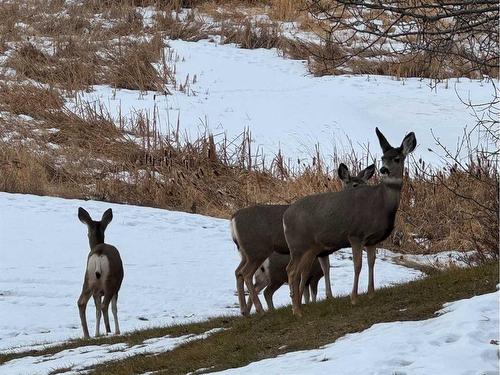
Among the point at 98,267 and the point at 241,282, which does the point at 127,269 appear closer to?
the point at 98,267

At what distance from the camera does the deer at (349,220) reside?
9.97 meters

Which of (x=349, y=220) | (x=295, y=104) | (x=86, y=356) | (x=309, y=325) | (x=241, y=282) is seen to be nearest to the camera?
(x=309, y=325)

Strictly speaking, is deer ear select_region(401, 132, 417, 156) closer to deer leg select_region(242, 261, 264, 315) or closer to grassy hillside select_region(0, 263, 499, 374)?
grassy hillside select_region(0, 263, 499, 374)

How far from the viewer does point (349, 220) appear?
10016 mm

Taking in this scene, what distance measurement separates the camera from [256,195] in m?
21.8

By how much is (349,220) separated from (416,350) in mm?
2501

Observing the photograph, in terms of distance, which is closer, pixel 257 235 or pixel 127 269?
pixel 257 235

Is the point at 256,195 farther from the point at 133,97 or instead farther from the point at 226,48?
the point at 226,48

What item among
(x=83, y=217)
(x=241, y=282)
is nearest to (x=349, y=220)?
(x=241, y=282)

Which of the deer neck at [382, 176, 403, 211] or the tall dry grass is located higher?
the deer neck at [382, 176, 403, 211]

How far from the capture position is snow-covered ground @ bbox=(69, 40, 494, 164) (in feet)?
86.2

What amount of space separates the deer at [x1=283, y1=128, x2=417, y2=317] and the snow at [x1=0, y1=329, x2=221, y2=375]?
141cm

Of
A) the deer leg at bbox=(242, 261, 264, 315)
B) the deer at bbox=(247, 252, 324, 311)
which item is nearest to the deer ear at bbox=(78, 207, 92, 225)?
the deer at bbox=(247, 252, 324, 311)

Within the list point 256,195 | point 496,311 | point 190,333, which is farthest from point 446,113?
point 496,311
